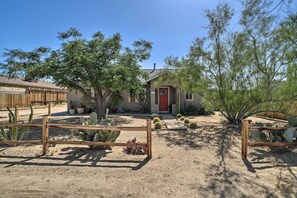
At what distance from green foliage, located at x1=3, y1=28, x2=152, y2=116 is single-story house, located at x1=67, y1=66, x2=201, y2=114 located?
429 centimetres

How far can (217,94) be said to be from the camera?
10.8m

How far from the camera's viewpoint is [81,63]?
10.6m

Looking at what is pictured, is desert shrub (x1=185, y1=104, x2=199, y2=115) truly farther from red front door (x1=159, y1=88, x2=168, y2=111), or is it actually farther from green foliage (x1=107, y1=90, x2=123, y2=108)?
green foliage (x1=107, y1=90, x2=123, y2=108)

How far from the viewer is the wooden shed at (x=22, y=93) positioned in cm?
2158

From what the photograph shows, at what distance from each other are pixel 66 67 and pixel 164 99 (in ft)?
30.2

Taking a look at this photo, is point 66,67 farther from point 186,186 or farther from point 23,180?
point 186,186

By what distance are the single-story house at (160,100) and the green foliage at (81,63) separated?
4.29m

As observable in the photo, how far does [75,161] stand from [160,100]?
41.7ft

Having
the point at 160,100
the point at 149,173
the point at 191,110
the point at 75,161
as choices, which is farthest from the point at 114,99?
the point at 149,173

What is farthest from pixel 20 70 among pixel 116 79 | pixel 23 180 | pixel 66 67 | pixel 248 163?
pixel 248 163

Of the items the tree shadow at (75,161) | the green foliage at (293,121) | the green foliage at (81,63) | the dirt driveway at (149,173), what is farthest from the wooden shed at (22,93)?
the green foliage at (293,121)

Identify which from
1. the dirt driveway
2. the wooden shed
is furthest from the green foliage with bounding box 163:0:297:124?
the wooden shed

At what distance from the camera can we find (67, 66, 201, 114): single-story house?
1659 cm

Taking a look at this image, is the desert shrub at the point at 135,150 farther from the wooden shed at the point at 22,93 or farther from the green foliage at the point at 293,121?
the wooden shed at the point at 22,93
